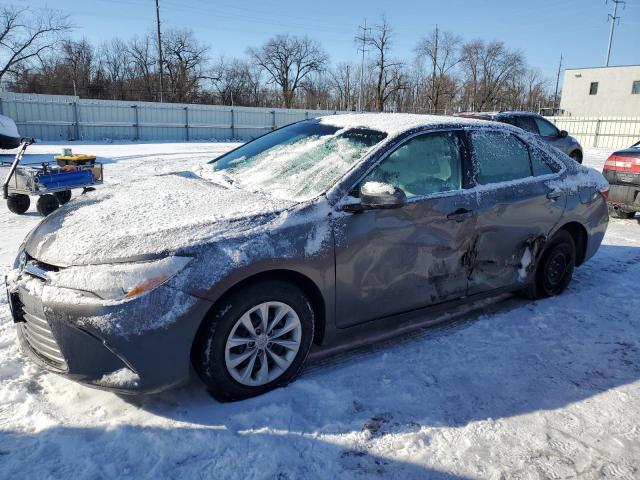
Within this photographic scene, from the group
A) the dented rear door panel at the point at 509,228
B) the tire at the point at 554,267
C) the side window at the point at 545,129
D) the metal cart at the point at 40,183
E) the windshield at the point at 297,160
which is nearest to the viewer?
the windshield at the point at 297,160

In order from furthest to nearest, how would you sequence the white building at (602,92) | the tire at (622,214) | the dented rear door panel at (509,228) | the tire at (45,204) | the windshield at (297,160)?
the white building at (602,92) < the tire at (622,214) < the tire at (45,204) < the dented rear door panel at (509,228) < the windshield at (297,160)

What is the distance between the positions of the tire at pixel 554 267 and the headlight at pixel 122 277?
3.36m

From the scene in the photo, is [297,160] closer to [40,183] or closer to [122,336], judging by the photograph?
[122,336]

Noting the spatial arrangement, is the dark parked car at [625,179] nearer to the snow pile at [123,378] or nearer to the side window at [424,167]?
the side window at [424,167]

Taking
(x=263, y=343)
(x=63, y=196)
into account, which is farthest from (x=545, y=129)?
(x=263, y=343)

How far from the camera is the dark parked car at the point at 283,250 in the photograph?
8.42 ft

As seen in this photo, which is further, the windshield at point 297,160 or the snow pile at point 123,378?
the windshield at point 297,160

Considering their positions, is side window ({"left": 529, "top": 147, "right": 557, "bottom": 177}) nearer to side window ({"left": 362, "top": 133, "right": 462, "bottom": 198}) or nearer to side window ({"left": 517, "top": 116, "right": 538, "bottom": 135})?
side window ({"left": 362, "top": 133, "right": 462, "bottom": 198})

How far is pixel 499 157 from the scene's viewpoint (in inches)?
163

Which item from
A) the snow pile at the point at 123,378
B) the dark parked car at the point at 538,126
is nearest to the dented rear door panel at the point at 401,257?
the snow pile at the point at 123,378

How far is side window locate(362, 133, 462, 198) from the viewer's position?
3.44 m

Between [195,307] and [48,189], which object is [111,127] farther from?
[195,307]

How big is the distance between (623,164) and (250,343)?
7596mm

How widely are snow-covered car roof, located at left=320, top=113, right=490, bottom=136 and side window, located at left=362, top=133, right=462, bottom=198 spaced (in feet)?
0.36
